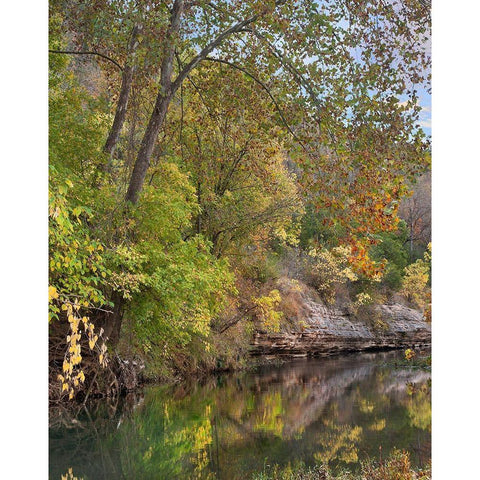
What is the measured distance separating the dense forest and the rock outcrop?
540 cm

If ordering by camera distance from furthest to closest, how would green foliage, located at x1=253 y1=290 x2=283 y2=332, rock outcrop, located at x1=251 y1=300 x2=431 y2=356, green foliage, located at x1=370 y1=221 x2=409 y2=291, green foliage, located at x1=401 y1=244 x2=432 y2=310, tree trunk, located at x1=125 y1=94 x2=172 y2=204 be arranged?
1. rock outcrop, located at x1=251 y1=300 x2=431 y2=356
2. green foliage, located at x1=401 y1=244 x2=432 y2=310
3. green foliage, located at x1=370 y1=221 x2=409 y2=291
4. green foliage, located at x1=253 y1=290 x2=283 y2=332
5. tree trunk, located at x1=125 y1=94 x2=172 y2=204

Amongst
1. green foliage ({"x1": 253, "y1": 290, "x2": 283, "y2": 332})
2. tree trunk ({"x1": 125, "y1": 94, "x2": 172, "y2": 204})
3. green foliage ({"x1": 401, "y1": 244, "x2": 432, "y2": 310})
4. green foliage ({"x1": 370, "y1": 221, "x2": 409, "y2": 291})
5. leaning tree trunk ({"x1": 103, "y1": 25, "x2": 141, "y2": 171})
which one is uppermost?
leaning tree trunk ({"x1": 103, "y1": 25, "x2": 141, "y2": 171})

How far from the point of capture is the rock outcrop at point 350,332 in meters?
16.8

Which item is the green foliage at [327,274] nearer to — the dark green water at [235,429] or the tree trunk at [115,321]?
the dark green water at [235,429]

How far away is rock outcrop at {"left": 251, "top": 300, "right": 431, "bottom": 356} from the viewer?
1680 centimetres

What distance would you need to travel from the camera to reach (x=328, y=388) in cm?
1173

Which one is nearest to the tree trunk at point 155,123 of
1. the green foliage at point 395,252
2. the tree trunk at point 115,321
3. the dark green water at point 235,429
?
the tree trunk at point 115,321

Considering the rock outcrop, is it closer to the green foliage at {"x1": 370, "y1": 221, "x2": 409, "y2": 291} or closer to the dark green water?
the green foliage at {"x1": 370, "y1": 221, "x2": 409, "y2": 291}

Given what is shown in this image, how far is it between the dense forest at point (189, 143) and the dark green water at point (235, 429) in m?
0.85

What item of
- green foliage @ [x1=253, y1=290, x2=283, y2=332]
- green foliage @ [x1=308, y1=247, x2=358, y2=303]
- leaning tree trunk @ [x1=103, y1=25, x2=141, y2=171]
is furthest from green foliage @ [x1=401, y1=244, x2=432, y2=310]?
leaning tree trunk @ [x1=103, y1=25, x2=141, y2=171]
